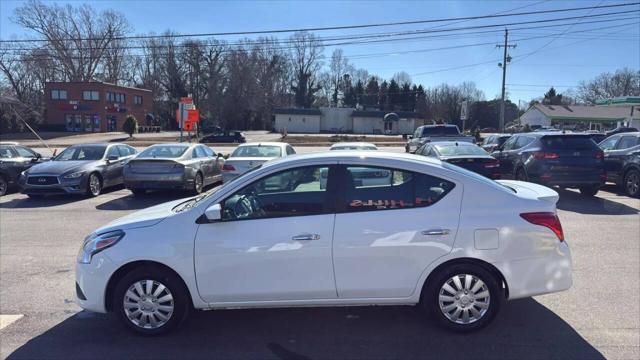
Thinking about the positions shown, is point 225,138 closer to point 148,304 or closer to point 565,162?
point 565,162

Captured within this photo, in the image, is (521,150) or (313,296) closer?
(313,296)

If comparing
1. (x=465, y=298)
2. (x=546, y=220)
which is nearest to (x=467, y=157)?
(x=546, y=220)

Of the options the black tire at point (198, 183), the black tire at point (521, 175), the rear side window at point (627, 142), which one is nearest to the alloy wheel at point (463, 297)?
the black tire at point (521, 175)

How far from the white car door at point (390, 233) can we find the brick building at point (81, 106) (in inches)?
2832

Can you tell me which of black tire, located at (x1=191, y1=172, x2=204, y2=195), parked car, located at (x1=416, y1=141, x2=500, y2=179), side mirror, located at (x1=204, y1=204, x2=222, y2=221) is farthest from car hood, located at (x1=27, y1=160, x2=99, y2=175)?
side mirror, located at (x1=204, y1=204, x2=222, y2=221)

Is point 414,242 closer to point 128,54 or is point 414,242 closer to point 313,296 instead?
point 313,296

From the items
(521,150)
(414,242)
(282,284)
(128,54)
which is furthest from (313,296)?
(128,54)

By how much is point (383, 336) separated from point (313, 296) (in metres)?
0.72

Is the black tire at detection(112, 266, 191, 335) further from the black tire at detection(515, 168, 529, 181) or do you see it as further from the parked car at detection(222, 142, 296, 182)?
the black tire at detection(515, 168, 529, 181)

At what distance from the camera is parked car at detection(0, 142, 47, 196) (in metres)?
13.0

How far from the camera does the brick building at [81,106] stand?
67.1 metres

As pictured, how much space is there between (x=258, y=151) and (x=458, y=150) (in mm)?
5378

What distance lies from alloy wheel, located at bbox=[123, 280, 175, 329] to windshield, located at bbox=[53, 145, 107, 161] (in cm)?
1047

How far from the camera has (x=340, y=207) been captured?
393 cm
